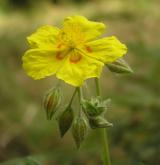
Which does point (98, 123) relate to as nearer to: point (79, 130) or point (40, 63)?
point (79, 130)

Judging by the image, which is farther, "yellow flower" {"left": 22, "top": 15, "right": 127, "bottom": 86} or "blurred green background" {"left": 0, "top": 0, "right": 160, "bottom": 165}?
"blurred green background" {"left": 0, "top": 0, "right": 160, "bottom": 165}

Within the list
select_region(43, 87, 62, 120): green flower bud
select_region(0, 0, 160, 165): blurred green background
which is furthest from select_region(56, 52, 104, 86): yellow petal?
select_region(0, 0, 160, 165): blurred green background

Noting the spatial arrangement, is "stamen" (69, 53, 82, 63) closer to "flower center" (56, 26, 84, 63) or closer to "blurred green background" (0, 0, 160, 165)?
"flower center" (56, 26, 84, 63)

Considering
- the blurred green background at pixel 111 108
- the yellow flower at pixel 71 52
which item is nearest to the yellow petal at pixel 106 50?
the yellow flower at pixel 71 52

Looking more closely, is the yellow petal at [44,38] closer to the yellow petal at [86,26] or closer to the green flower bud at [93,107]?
the yellow petal at [86,26]

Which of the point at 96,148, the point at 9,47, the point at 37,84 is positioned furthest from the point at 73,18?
the point at 9,47

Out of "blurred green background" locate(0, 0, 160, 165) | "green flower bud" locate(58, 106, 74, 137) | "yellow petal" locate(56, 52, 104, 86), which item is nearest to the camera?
"yellow petal" locate(56, 52, 104, 86)

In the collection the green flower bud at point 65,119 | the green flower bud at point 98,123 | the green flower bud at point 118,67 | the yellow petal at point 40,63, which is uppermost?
the yellow petal at point 40,63

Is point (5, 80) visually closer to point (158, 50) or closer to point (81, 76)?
point (158, 50)

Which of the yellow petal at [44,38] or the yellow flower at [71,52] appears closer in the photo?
the yellow flower at [71,52]
